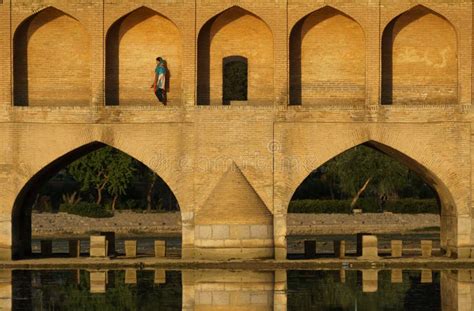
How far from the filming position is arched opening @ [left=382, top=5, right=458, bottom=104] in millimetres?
29484

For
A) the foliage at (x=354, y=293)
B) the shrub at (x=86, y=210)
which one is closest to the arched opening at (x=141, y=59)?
the foliage at (x=354, y=293)

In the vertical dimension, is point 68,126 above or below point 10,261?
above

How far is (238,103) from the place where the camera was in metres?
29.2

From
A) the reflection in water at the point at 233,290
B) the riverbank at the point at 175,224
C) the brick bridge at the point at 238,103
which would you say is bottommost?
the riverbank at the point at 175,224

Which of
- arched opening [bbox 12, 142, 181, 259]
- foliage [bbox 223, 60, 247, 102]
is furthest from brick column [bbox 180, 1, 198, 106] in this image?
foliage [bbox 223, 60, 247, 102]

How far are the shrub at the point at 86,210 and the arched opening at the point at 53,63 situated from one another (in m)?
18.6

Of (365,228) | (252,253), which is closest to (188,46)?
(252,253)

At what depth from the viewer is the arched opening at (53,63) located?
2950cm

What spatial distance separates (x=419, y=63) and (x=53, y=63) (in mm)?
7430

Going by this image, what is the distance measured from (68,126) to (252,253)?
446 cm

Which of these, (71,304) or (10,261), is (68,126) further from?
(71,304)

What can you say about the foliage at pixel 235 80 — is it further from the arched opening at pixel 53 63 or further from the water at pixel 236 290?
the water at pixel 236 290

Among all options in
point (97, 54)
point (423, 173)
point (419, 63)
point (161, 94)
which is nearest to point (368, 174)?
point (423, 173)

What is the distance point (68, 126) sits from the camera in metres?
28.9
